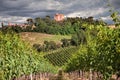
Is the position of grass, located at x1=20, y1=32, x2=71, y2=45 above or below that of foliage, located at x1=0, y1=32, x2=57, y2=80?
below

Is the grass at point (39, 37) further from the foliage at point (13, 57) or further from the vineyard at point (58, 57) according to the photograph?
the foliage at point (13, 57)

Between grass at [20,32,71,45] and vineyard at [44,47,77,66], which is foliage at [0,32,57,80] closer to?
vineyard at [44,47,77,66]

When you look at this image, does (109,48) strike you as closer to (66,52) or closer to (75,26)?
(66,52)

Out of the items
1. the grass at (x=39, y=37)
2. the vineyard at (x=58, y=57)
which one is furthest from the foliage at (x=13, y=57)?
the grass at (x=39, y=37)

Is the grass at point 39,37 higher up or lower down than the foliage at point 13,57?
lower down

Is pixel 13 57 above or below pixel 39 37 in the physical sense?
above

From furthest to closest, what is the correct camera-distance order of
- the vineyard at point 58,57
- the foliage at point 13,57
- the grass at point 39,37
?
1. the grass at point 39,37
2. the vineyard at point 58,57
3. the foliage at point 13,57

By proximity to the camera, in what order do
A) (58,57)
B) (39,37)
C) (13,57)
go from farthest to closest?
(39,37) → (58,57) → (13,57)

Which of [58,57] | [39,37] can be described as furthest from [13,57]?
[39,37]

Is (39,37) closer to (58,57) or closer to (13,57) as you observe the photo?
(58,57)

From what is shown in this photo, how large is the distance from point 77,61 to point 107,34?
31.9 feet

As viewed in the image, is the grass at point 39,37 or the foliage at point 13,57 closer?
the foliage at point 13,57

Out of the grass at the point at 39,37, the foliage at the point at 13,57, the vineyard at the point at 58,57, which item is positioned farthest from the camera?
the grass at the point at 39,37

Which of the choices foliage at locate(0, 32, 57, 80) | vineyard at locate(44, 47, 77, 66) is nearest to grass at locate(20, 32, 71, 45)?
vineyard at locate(44, 47, 77, 66)
